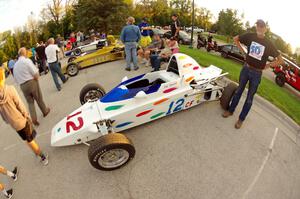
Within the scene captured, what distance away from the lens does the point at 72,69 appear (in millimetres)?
8586

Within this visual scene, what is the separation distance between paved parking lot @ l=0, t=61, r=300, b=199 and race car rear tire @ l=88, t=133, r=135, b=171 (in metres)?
0.17

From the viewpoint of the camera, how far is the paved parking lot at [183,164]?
3361mm

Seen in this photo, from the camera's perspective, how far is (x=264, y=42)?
3889 mm

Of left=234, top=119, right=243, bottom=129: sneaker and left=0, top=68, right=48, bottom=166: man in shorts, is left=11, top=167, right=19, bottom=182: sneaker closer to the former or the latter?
left=0, top=68, right=48, bottom=166: man in shorts

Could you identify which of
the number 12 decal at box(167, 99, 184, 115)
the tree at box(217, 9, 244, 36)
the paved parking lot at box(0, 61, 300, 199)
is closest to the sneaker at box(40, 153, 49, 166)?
the paved parking lot at box(0, 61, 300, 199)

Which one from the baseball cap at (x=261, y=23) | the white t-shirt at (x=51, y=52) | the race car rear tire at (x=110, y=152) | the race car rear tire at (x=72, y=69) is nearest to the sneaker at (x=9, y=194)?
the race car rear tire at (x=110, y=152)

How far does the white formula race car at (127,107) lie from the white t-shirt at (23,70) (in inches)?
52.6

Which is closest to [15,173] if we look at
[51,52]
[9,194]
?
[9,194]

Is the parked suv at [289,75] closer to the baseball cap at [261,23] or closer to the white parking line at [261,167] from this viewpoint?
the white parking line at [261,167]

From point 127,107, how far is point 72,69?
5.35m

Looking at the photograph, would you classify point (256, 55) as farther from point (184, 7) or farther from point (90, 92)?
point (184, 7)

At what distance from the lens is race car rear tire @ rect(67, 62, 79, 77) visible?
853 cm

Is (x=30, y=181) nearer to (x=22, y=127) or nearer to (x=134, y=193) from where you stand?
(x=22, y=127)

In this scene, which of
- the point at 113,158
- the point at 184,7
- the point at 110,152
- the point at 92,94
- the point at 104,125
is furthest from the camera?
the point at 184,7
